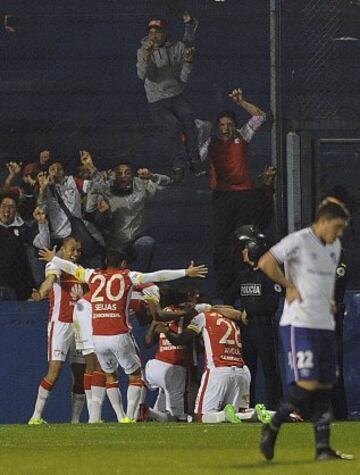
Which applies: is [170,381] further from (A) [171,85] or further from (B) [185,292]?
(A) [171,85]

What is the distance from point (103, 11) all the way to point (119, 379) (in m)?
4.63

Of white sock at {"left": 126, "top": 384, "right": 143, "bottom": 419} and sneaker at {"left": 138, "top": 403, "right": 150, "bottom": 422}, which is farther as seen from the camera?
sneaker at {"left": 138, "top": 403, "right": 150, "bottom": 422}

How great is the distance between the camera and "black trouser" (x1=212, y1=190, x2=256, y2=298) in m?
19.2

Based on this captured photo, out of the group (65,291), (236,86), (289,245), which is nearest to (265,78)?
(236,86)

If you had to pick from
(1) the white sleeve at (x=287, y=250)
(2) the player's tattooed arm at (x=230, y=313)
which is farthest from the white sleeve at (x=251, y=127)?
(1) the white sleeve at (x=287, y=250)

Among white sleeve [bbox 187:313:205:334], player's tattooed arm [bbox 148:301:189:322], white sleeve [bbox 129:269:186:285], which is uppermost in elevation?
white sleeve [bbox 129:269:186:285]

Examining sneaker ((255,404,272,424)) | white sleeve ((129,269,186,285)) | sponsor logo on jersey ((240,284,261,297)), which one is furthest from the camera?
sponsor logo on jersey ((240,284,261,297))

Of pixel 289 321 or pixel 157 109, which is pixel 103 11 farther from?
pixel 289 321

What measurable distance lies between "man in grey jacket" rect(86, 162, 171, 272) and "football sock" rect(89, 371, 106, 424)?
5.00 ft

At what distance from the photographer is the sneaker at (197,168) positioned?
19641 millimetres

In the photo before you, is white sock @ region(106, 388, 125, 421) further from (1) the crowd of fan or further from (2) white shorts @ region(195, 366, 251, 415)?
(1) the crowd of fan

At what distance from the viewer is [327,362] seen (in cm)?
1073

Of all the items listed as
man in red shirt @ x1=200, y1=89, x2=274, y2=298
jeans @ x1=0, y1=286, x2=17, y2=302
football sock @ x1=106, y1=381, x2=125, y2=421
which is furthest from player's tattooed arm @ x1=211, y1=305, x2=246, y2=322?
jeans @ x1=0, y1=286, x2=17, y2=302

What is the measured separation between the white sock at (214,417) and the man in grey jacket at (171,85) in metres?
3.08
